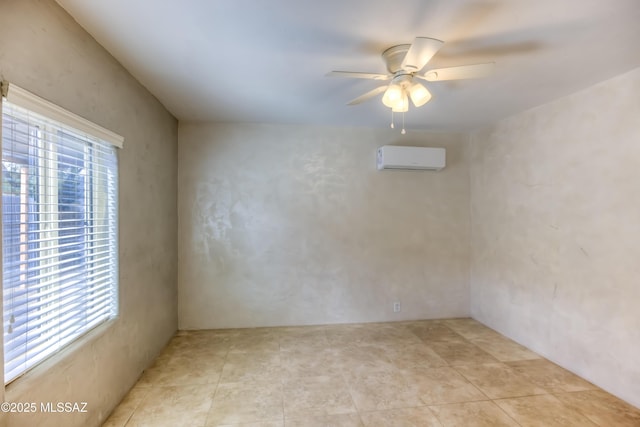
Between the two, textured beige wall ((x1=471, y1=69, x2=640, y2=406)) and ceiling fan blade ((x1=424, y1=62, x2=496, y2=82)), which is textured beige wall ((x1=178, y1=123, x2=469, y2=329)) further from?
ceiling fan blade ((x1=424, y1=62, x2=496, y2=82))

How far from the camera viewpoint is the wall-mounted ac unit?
3.60 meters

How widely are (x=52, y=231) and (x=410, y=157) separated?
336 centimetres

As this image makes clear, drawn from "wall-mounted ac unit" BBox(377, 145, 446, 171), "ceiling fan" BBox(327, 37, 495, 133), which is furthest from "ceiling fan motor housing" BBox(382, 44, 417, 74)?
"wall-mounted ac unit" BBox(377, 145, 446, 171)

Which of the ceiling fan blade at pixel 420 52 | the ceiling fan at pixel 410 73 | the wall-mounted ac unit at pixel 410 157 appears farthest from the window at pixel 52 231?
the wall-mounted ac unit at pixel 410 157

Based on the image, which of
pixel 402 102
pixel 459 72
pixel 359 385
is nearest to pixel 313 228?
pixel 359 385

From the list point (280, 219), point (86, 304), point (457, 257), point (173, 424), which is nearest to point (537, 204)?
point (457, 257)

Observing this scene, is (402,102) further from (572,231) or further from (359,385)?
(359,385)

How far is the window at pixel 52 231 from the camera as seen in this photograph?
132 centimetres

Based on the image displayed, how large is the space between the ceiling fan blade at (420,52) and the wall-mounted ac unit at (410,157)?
6.05 feet

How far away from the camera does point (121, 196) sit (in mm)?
2197

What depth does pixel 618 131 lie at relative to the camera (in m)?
2.28

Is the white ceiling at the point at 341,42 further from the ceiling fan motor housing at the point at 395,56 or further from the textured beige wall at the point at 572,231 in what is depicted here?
the textured beige wall at the point at 572,231

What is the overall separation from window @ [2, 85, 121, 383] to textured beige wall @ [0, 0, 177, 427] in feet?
0.34

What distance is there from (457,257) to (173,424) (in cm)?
354
